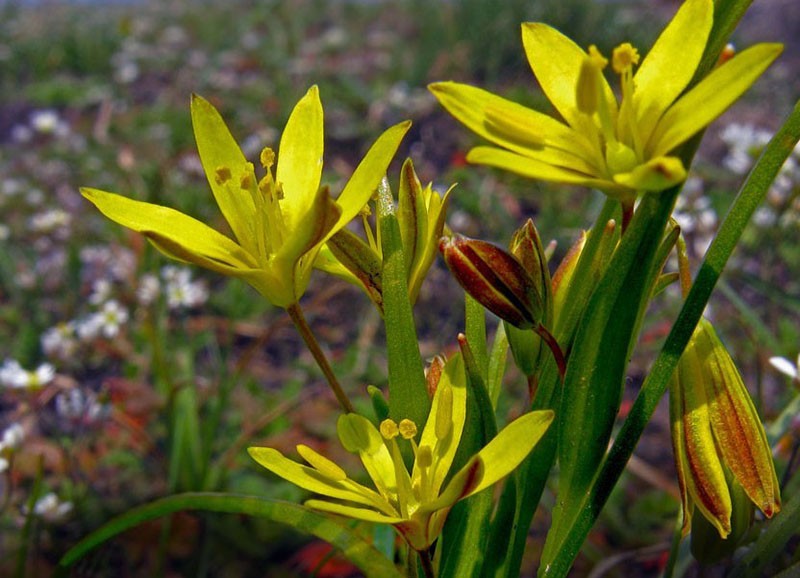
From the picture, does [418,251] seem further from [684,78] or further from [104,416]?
[104,416]

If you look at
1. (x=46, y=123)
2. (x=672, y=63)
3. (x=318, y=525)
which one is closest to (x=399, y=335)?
(x=318, y=525)

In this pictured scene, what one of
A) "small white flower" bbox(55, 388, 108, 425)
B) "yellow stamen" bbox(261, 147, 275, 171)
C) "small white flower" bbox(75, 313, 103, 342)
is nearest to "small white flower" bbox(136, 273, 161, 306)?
"small white flower" bbox(75, 313, 103, 342)

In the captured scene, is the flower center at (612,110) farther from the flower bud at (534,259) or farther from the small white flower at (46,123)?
the small white flower at (46,123)

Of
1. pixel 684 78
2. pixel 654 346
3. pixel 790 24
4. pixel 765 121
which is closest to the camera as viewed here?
pixel 684 78

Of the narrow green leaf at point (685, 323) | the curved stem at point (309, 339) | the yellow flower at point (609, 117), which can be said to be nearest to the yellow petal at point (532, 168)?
the yellow flower at point (609, 117)

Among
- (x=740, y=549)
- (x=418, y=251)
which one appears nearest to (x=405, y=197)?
(x=418, y=251)
